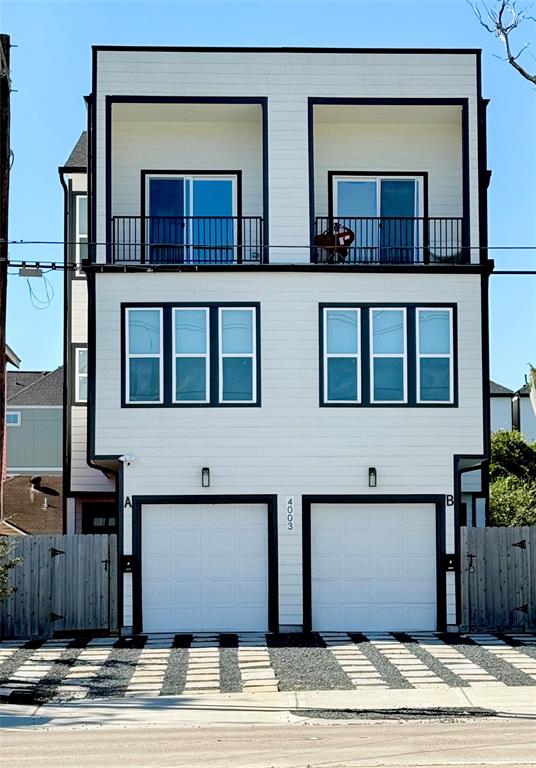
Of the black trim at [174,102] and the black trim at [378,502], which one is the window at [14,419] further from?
the black trim at [378,502]

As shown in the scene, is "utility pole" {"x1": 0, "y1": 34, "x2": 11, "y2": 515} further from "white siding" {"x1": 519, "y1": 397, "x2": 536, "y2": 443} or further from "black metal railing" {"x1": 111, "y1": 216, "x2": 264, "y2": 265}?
"white siding" {"x1": 519, "y1": 397, "x2": 536, "y2": 443}

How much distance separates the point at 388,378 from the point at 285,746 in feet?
33.9

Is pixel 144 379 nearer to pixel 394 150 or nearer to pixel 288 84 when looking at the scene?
pixel 288 84

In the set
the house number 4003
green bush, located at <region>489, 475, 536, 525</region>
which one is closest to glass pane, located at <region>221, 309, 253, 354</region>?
the house number 4003

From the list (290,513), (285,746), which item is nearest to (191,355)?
(290,513)

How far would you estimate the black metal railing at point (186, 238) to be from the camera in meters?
21.5

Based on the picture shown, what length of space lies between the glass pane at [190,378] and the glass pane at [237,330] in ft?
1.88

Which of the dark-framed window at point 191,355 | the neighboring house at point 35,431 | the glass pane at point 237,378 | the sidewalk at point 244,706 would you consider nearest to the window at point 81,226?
the dark-framed window at point 191,355

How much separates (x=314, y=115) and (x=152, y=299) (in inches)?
191

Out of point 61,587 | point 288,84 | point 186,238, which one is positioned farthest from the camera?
point 186,238

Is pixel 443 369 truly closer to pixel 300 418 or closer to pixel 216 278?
pixel 300 418

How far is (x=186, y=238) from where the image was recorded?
72.2 feet

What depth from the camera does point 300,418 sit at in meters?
20.5

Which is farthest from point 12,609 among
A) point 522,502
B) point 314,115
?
point 522,502
